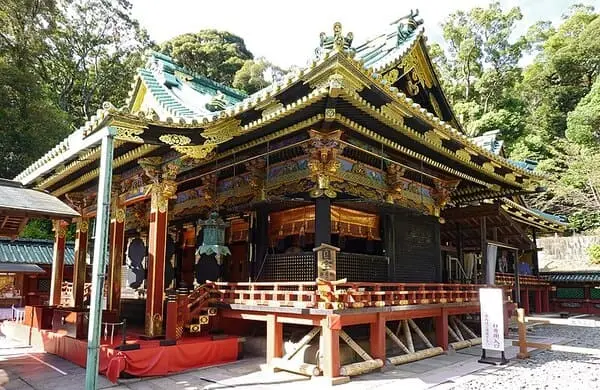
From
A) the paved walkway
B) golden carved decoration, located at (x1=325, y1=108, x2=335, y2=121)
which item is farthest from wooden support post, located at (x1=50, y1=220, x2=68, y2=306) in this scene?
golden carved decoration, located at (x1=325, y1=108, x2=335, y2=121)

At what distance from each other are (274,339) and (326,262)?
194 centimetres

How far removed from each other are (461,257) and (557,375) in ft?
28.6

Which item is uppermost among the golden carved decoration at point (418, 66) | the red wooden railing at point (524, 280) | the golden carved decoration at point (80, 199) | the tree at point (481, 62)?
the tree at point (481, 62)

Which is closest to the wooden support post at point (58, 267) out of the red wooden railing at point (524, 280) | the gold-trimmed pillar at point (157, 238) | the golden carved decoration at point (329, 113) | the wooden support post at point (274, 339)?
the gold-trimmed pillar at point (157, 238)

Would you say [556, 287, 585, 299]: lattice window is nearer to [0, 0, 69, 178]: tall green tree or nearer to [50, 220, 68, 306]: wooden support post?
[50, 220, 68, 306]: wooden support post

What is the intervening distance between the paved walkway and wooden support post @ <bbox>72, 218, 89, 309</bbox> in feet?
13.1

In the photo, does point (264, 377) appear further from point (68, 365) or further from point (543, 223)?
point (543, 223)

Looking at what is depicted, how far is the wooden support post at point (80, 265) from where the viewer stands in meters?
14.8

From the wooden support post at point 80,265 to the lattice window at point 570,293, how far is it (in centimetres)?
2521

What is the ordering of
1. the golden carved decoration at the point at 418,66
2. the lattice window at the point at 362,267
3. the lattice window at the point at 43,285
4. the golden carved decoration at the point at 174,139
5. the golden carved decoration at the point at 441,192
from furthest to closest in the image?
the lattice window at the point at 43,285 → the golden carved decoration at the point at 441,192 → the golden carved decoration at the point at 418,66 → the lattice window at the point at 362,267 → the golden carved decoration at the point at 174,139

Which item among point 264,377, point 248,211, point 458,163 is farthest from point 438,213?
point 264,377

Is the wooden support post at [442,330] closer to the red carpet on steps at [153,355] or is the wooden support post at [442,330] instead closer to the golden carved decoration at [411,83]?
the red carpet on steps at [153,355]

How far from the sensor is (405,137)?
1102 centimetres

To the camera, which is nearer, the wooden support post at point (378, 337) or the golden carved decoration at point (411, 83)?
the wooden support post at point (378, 337)
